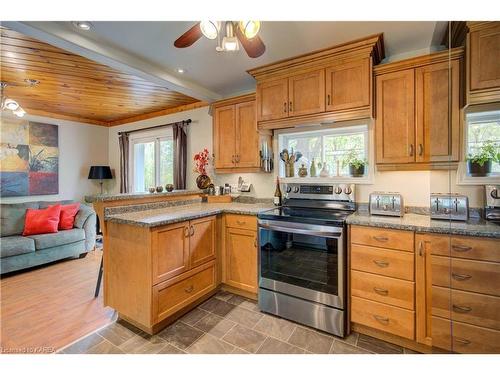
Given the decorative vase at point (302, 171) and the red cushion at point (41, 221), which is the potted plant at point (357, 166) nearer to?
the decorative vase at point (302, 171)

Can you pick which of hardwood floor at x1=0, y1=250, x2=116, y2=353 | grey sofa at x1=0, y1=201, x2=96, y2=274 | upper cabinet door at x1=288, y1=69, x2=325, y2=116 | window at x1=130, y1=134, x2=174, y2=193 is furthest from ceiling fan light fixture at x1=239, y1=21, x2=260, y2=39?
grey sofa at x1=0, y1=201, x2=96, y2=274

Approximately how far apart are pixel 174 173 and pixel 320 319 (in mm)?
2969

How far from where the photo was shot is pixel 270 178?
116 inches

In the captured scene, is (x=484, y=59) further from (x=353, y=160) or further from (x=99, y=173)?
(x=99, y=173)

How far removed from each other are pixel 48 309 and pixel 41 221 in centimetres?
166

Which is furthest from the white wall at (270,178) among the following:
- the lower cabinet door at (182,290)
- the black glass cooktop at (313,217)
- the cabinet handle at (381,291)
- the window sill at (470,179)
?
the lower cabinet door at (182,290)

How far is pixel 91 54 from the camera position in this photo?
6.61ft

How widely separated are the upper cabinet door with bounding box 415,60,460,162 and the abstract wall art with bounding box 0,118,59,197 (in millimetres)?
5358

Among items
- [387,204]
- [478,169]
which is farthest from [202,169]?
[478,169]

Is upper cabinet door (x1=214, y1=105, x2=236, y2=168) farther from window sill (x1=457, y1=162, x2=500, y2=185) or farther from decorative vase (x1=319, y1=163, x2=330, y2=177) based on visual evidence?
window sill (x1=457, y1=162, x2=500, y2=185)

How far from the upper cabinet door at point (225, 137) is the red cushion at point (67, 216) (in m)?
2.52

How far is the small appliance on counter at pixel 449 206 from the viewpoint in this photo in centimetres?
173

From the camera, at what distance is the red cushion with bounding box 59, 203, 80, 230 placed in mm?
3539
